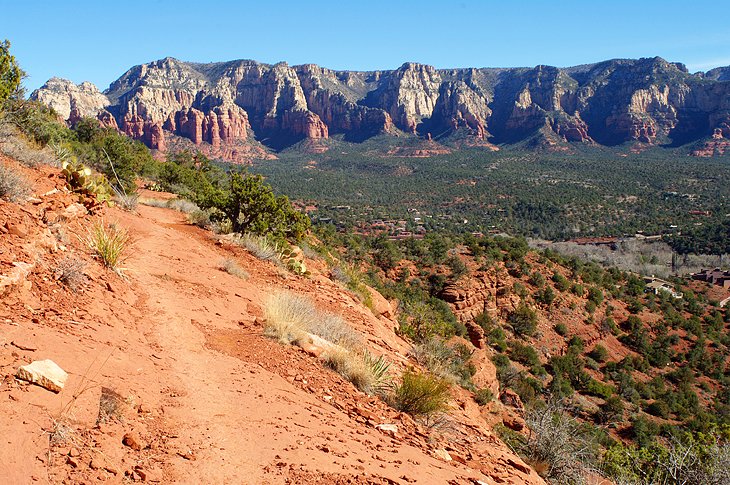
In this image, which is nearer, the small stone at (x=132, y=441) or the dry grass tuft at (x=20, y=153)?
the small stone at (x=132, y=441)

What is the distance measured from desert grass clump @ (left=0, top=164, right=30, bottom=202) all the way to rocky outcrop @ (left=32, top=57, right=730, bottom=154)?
12737 centimetres

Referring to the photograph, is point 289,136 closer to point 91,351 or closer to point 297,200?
point 297,200

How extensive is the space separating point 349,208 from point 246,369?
206 ft

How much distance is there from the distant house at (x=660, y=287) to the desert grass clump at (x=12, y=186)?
34.2 meters

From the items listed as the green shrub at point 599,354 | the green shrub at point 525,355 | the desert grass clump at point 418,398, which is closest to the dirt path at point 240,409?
the desert grass clump at point 418,398

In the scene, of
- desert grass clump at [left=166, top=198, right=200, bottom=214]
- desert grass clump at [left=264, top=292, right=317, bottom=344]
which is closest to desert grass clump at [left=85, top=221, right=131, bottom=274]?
desert grass clump at [left=264, top=292, right=317, bottom=344]

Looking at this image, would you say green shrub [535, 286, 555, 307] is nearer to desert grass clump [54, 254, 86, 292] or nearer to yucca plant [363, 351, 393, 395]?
yucca plant [363, 351, 393, 395]

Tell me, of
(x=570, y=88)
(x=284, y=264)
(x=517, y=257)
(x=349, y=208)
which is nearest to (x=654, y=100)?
(x=570, y=88)

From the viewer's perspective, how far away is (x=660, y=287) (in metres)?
34.3

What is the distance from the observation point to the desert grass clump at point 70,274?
532 centimetres

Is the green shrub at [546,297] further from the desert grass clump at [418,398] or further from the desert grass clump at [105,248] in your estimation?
the desert grass clump at [105,248]

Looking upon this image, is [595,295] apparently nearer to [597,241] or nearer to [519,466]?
[519,466]

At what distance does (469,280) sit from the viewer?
24.3 m

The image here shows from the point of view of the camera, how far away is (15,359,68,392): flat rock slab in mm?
3564
